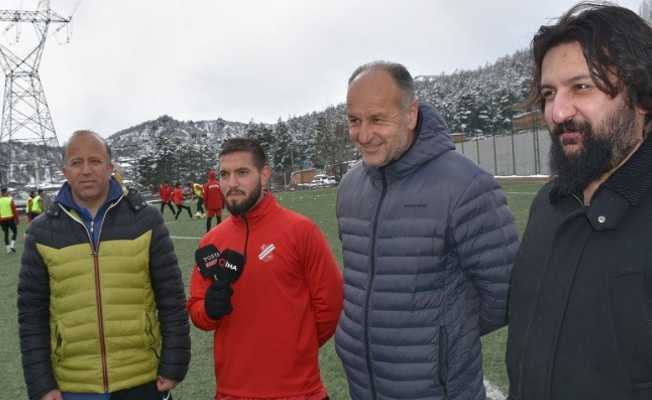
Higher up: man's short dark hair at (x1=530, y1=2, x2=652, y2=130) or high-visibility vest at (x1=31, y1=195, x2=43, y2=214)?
man's short dark hair at (x1=530, y1=2, x2=652, y2=130)

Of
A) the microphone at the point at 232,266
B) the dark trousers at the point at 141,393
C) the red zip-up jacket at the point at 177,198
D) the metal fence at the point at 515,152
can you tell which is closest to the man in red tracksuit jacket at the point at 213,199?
the red zip-up jacket at the point at 177,198

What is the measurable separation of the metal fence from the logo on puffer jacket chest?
124 ft

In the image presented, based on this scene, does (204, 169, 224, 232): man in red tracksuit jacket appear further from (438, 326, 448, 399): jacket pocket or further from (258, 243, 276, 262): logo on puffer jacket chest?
(438, 326, 448, 399): jacket pocket

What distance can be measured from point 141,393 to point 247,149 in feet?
4.47

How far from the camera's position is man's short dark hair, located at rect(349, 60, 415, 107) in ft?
7.81

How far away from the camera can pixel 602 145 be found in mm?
1489

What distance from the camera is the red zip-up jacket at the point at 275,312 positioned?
9.14 feet

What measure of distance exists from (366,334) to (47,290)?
65.5 inches

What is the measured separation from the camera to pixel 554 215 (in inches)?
65.3

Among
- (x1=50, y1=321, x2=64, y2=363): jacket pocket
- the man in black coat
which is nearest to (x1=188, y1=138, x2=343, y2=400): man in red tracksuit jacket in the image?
(x1=50, y1=321, x2=64, y2=363): jacket pocket

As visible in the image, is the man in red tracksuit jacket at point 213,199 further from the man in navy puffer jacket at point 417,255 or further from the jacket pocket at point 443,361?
the jacket pocket at point 443,361

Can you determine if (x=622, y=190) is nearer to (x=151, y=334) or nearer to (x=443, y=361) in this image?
(x=443, y=361)

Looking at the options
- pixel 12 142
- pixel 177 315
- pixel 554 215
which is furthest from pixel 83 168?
pixel 12 142

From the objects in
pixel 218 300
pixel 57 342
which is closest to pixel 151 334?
pixel 57 342
